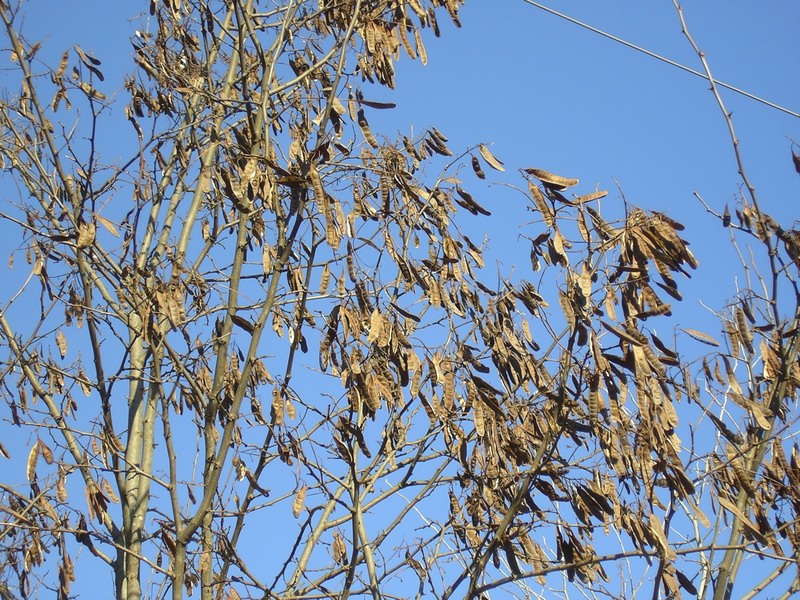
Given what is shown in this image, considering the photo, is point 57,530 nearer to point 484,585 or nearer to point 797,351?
point 484,585

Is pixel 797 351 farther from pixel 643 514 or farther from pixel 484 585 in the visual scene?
pixel 484 585

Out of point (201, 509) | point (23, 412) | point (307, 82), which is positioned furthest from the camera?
point (307, 82)

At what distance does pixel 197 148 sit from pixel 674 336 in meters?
3.89

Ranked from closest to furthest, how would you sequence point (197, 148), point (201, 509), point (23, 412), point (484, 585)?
point (484, 585), point (201, 509), point (23, 412), point (197, 148)

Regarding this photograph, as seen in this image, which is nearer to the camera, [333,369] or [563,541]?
[563,541]

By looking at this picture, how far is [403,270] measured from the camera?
4598mm

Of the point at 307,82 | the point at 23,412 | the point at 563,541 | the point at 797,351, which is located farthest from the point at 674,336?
the point at 23,412

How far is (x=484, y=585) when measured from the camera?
4.00 m

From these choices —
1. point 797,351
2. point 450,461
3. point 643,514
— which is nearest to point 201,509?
point 450,461

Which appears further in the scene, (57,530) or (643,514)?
(57,530)

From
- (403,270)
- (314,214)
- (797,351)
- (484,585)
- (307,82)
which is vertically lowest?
(484,585)

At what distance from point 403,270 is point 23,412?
2.40m

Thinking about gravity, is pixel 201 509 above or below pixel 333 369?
below

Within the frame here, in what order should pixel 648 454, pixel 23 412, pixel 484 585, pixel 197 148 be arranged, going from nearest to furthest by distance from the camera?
pixel 648 454, pixel 484 585, pixel 23 412, pixel 197 148
